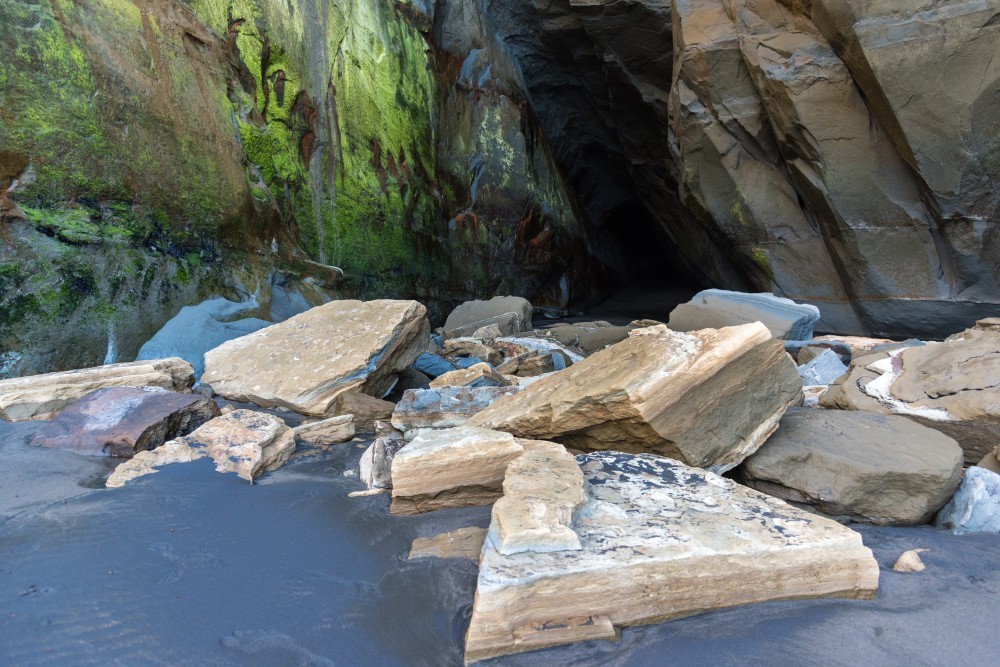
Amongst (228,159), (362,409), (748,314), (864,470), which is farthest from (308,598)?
(748,314)

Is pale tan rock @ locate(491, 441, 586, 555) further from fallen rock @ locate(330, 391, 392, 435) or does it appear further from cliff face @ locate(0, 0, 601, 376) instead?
cliff face @ locate(0, 0, 601, 376)

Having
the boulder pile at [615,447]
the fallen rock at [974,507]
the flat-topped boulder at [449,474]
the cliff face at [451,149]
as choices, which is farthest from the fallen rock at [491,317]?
the fallen rock at [974,507]

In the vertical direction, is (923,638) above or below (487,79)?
below

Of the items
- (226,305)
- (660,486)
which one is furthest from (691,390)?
(226,305)

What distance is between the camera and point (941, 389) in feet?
8.79

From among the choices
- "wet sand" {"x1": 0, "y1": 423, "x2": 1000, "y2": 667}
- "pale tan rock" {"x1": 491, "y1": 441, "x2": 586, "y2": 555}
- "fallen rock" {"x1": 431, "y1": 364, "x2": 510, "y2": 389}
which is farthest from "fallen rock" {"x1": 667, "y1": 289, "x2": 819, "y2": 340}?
"pale tan rock" {"x1": 491, "y1": 441, "x2": 586, "y2": 555}

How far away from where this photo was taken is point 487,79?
35.0 feet

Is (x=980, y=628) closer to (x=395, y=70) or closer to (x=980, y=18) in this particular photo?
(x=980, y=18)

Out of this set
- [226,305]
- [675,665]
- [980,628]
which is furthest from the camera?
[226,305]

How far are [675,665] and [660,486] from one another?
67cm

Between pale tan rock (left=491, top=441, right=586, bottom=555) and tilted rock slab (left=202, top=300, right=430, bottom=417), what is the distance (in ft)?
5.58

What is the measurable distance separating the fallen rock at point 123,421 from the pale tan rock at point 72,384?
7.1 inches

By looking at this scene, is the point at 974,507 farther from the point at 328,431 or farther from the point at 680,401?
the point at 328,431

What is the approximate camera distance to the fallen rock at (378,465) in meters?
2.16
